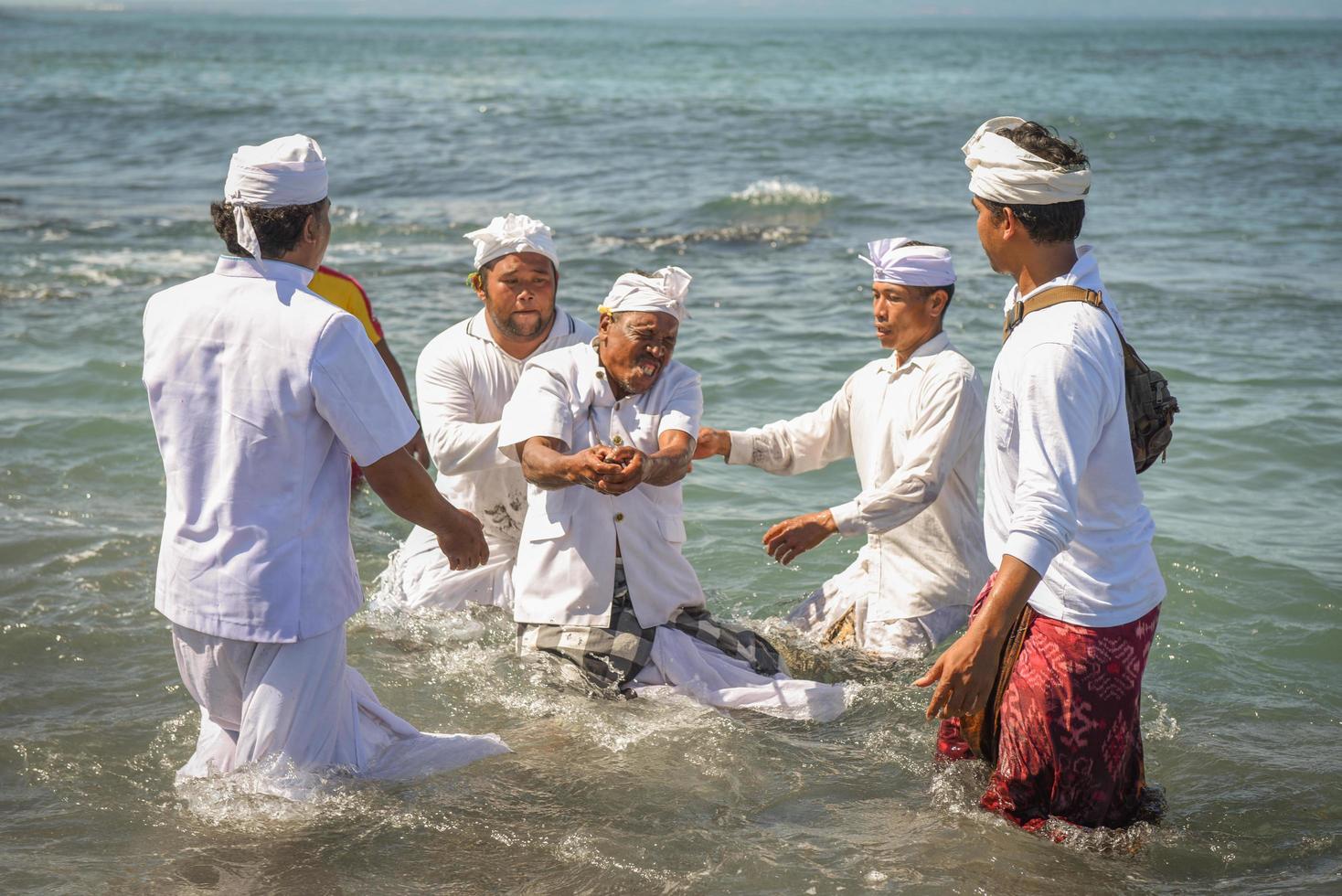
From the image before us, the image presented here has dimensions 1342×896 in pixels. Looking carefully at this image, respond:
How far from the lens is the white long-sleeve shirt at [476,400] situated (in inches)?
222

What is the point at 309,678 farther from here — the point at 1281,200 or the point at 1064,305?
the point at 1281,200

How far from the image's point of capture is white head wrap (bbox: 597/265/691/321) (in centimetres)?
482

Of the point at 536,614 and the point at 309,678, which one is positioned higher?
the point at 309,678

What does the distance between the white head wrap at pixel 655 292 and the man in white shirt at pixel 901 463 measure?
2.66ft

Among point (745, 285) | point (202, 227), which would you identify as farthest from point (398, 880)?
point (202, 227)

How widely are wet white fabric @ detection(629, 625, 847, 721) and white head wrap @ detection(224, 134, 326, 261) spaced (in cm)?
217

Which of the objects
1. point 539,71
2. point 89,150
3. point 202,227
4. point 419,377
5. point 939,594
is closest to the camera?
point 939,594

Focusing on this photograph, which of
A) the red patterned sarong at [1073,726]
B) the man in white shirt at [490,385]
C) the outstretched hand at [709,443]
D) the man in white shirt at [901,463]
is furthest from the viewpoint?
the man in white shirt at [490,385]

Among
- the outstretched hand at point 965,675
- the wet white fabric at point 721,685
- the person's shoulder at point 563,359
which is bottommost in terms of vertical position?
the wet white fabric at point 721,685

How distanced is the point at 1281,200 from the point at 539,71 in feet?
148

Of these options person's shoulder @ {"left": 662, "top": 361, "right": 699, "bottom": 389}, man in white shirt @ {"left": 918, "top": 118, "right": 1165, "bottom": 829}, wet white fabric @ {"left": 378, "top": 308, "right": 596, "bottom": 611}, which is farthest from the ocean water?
person's shoulder @ {"left": 662, "top": 361, "right": 699, "bottom": 389}

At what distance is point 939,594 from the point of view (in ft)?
17.8

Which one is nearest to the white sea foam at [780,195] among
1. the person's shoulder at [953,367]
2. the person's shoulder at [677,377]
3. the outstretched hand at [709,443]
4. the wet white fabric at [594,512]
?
the outstretched hand at [709,443]

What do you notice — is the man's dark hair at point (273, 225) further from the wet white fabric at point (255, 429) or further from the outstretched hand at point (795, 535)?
the outstretched hand at point (795, 535)
